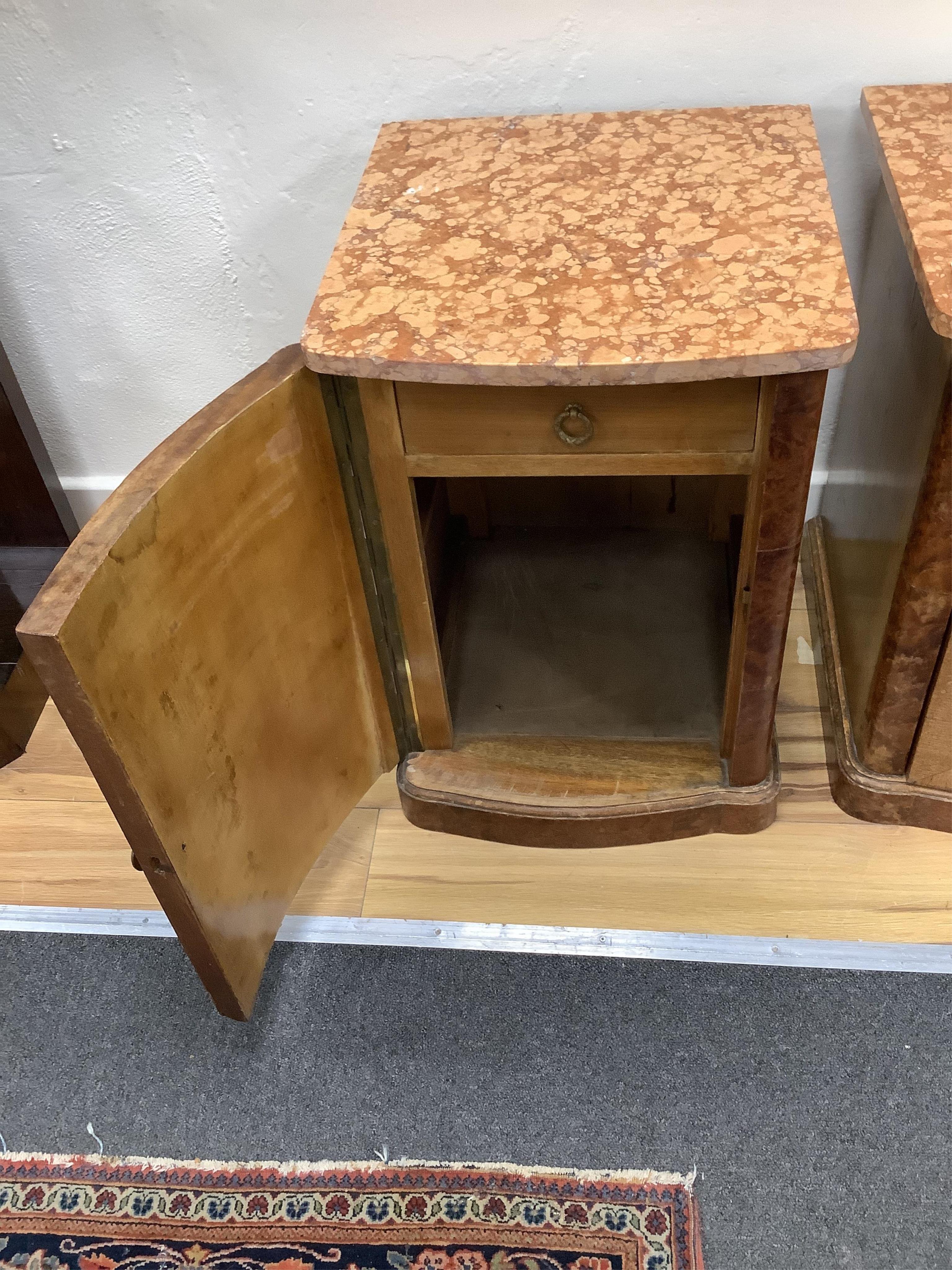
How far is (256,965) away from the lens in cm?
97

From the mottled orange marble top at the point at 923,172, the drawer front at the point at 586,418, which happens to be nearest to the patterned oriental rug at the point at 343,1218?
the drawer front at the point at 586,418

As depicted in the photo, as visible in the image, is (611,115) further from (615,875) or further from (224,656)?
(615,875)

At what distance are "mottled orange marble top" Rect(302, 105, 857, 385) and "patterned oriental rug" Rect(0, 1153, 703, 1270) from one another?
2.40 feet

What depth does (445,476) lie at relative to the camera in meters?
0.97

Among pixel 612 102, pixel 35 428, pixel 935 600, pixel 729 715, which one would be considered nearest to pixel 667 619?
pixel 729 715

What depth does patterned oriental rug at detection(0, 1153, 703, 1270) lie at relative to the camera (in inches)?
34.7

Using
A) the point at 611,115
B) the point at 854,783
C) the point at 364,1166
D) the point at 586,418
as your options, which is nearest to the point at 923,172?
the point at 611,115

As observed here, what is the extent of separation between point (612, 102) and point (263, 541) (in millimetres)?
650

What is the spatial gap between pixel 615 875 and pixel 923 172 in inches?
31.1

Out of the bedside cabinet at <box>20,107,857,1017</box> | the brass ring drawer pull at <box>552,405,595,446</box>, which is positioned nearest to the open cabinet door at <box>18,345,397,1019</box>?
the bedside cabinet at <box>20,107,857,1017</box>

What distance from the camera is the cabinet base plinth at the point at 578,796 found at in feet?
3.67

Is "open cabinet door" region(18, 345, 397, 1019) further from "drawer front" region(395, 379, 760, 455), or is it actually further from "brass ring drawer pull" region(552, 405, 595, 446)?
"brass ring drawer pull" region(552, 405, 595, 446)

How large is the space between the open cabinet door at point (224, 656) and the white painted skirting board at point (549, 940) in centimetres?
12

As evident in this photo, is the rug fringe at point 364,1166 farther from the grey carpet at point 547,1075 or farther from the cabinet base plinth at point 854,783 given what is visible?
the cabinet base plinth at point 854,783
